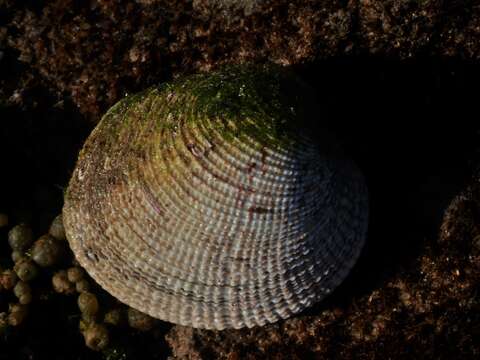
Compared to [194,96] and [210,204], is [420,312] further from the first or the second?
Result: [194,96]

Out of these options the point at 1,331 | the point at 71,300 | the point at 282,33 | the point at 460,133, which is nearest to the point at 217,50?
the point at 282,33

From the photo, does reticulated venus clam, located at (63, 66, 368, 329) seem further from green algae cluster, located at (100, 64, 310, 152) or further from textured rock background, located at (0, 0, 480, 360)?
textured rock background, located at (0, 0, 480, 360)

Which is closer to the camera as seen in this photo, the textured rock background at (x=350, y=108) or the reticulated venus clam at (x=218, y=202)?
the reticulated venus clam at (x=218, y=202)

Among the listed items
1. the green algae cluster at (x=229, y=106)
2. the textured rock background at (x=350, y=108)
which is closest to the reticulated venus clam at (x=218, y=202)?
the green algae cluster at (x=229, y=106)

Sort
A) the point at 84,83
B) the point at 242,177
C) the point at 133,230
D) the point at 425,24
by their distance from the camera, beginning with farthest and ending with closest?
the point at 84,83
the point at 425,24
the point at 133,230
the point at 242,177

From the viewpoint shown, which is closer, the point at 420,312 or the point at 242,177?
the point at 242,177

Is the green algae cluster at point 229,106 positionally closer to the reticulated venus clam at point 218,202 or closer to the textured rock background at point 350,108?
the reticulated venus clam at point 218,202
